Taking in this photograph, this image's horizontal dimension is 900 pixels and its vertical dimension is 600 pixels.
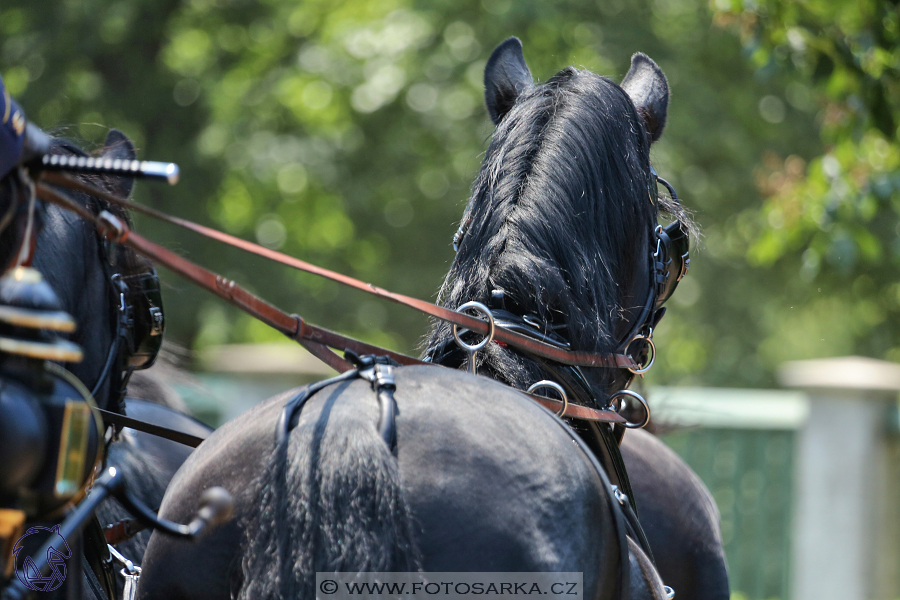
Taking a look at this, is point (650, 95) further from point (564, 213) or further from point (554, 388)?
point (554, 388)

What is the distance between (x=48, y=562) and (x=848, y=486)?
5.35m

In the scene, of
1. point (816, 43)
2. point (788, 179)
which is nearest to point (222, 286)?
point (816, 43)

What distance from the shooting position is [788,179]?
5.15 metres

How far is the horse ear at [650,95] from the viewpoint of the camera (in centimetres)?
231

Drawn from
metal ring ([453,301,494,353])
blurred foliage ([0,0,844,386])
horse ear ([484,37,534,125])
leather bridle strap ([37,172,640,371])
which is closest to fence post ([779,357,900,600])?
blurred foliage ([0,0,844,386])

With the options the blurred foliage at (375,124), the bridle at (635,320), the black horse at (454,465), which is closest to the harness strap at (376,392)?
the black horse at (454,465)

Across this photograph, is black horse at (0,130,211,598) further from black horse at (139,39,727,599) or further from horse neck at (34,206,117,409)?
black horse at (139,39,727,599)

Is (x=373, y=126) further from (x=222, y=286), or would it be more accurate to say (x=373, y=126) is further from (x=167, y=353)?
(x=222, y=286)

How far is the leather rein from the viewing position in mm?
1439

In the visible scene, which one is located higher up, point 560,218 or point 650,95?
point 650,95

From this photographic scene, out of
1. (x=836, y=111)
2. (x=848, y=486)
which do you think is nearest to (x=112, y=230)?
(x=836, y=111)

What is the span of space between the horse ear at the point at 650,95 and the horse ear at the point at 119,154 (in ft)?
4.24

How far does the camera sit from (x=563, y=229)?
1.82 metres

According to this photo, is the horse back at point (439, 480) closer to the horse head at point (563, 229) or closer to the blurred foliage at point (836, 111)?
the horse head at point (563, 229)
